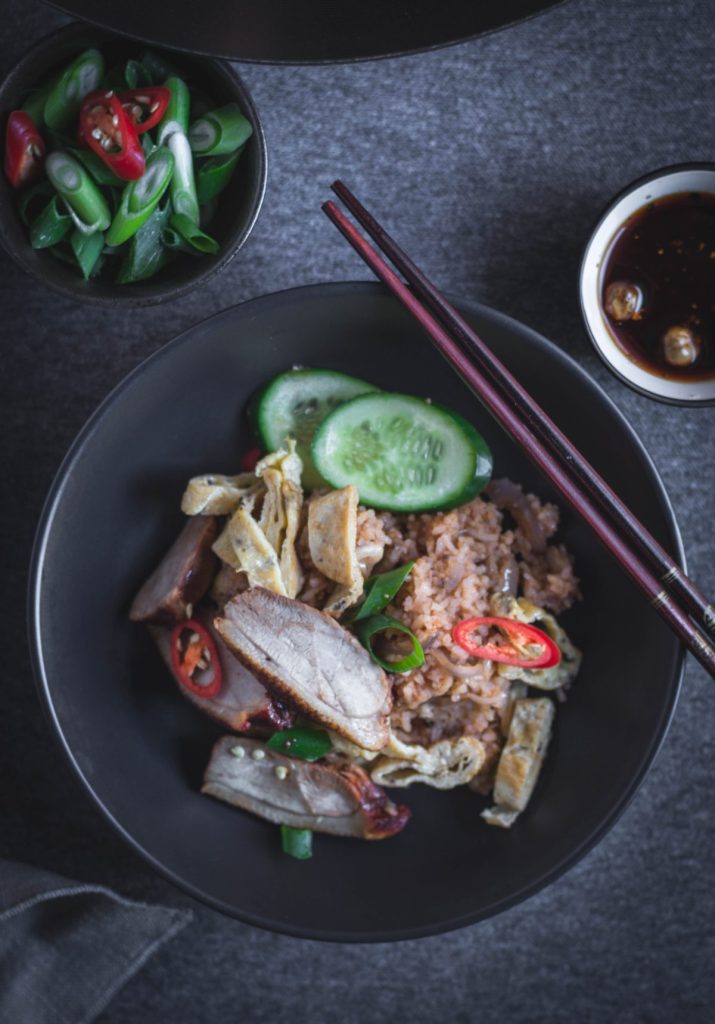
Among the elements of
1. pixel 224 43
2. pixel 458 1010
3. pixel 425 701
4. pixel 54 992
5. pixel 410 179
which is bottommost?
pixel 458 1010

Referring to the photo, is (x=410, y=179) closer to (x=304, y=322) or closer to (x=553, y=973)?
(x=304, y=322)

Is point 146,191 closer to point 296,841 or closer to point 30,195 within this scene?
point 30,195

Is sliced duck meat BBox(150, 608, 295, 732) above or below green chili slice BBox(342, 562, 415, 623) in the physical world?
below

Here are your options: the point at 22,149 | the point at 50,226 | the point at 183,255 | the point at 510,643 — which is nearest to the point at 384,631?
the point at 510,643

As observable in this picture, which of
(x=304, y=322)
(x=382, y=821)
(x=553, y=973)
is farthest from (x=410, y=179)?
(x=553, y=973)

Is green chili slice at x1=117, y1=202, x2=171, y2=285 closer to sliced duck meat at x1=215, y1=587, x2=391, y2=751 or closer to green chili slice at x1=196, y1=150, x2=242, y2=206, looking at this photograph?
green chili slice at x1=196, y1=150, x2=242, y2=206

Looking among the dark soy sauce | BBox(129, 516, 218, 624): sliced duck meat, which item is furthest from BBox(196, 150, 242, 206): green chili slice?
the dark soy sauce
